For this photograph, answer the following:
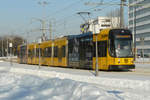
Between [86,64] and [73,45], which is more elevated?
[73,45]

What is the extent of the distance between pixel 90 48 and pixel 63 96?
40.1 ft

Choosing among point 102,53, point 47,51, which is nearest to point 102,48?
point 102,53

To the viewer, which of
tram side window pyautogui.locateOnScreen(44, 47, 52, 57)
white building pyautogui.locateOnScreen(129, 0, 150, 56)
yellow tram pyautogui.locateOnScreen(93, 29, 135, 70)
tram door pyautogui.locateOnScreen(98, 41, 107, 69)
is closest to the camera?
yellow tram pyautogui.locateOnScreen(93, 29, 135, 70)

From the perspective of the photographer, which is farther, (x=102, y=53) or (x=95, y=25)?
(x=102, y=53)

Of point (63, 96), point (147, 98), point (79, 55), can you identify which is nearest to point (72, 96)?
point (63, 96)

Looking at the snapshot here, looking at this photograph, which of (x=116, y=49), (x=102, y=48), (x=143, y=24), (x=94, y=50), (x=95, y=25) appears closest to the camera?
(x=95, y=25)

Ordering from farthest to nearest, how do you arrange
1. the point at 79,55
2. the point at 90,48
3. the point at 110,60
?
the point at 79,55 < the point at 90,48 < the point at 110,60

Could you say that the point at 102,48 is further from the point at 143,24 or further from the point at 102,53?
the point at 143,24

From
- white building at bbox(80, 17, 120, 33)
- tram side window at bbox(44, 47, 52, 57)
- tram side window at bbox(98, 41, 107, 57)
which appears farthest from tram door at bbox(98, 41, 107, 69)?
tram side window at bbox(44, 47, 52, 57)

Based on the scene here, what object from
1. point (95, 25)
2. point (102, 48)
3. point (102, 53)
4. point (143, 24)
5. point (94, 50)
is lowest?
point (102, 53)

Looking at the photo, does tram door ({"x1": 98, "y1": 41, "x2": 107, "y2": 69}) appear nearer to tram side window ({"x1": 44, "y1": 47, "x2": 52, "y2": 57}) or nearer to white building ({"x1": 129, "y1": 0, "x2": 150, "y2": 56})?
tram side window ({"x1": 44, "y1": 47, "x2": 52, "y2": 57})

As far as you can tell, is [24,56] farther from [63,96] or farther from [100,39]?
[63,96]

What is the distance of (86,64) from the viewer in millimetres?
20422

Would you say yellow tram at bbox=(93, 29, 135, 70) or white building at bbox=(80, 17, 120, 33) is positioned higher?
white building at bbox=(80, 17, 120, 33)
